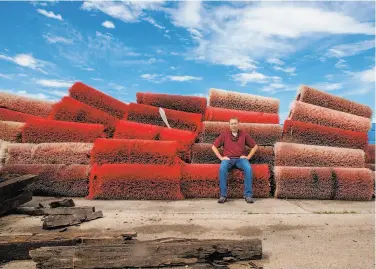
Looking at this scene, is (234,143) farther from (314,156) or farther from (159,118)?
(159,118)

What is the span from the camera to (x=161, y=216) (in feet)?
11.5

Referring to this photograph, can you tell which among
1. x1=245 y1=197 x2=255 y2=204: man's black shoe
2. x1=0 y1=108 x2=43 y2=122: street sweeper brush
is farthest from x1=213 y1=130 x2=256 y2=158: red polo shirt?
x1=0 y1=108 x2=43 y2=122: street sweeper brush

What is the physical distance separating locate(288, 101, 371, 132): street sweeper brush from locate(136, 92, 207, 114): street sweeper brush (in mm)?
1534

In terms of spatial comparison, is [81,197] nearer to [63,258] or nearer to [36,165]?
[36,165]

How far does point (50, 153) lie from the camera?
4898 millimetres

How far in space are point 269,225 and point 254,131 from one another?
2.21m

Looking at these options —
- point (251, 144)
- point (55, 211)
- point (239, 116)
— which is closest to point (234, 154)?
point (251, 144)

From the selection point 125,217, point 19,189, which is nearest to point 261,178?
point 125,217

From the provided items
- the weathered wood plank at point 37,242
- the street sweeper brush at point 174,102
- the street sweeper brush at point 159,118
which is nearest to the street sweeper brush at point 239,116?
the street sweeper brush at point 174,102

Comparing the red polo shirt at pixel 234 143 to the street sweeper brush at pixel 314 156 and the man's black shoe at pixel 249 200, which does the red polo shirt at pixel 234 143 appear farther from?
the man's black shoe at pixel 249 200

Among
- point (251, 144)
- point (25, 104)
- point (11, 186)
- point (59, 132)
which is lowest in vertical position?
point (11, 186)

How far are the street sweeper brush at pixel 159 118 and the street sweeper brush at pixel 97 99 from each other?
48 centimetres

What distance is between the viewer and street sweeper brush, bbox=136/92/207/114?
19.3 ft

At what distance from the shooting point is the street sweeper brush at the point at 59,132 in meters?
5.12
